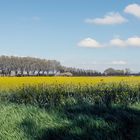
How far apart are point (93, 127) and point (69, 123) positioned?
594 mm

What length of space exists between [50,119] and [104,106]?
2.11 meters

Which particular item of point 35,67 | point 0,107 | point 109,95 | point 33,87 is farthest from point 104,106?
point 35,67

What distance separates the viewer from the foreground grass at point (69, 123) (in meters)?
→ 7.94

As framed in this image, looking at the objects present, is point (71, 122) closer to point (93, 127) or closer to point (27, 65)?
point (93, 127)

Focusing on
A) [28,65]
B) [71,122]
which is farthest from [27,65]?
[71,122]

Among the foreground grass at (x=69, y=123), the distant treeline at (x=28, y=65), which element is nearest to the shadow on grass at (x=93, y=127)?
the foreground grass at (x=69, y=123)

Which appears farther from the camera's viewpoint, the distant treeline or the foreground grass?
the distant treeline

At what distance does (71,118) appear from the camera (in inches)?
362

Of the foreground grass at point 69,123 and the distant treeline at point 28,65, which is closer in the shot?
the foreground grass at point 69,123

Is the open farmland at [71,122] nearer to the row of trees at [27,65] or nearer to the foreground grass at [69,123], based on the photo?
the foreground grass at [69,123]

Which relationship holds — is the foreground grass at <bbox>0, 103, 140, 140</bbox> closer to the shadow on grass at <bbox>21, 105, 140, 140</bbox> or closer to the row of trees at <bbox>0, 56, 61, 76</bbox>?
the shadow on grass at <bbox>21, 105, 140, 140</bbox>

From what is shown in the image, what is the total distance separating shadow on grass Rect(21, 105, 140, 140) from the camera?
7.89 m

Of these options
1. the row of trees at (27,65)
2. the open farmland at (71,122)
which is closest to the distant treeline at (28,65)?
the row of trees at (27,65)

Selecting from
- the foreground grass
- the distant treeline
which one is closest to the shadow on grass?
the foreground grass
